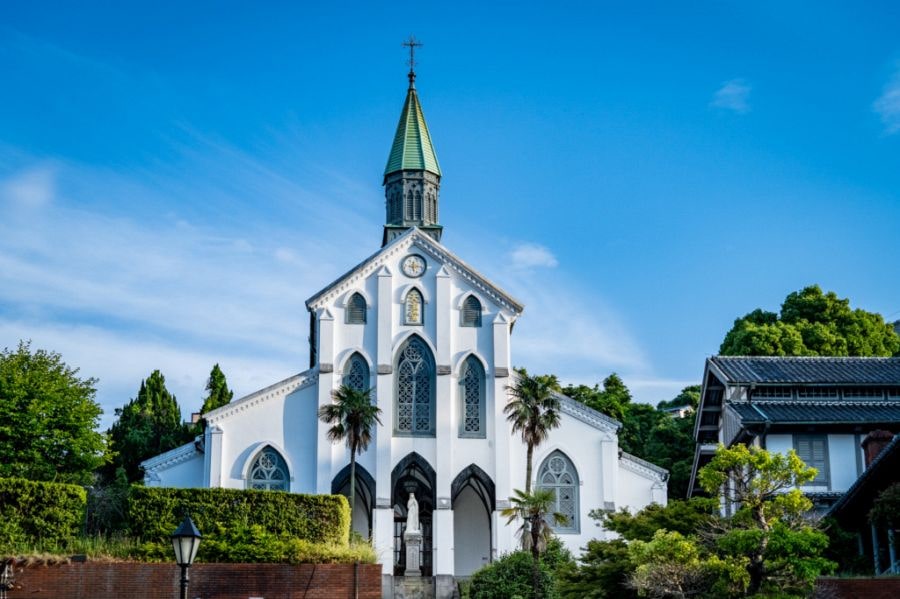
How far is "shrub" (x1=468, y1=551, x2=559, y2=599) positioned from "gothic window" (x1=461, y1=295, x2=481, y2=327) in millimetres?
15963

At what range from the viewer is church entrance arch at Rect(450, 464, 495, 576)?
53688mm

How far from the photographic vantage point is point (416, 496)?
54.3 m

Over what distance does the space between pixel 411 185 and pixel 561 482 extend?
1890 cm

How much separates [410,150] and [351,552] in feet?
119

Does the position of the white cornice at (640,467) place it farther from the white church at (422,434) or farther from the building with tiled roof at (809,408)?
the building with tiled roof at (809,408)

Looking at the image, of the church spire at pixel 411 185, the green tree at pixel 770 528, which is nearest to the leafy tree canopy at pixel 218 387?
the church spire at pixel 411 185

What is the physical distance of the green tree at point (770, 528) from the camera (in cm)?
2511

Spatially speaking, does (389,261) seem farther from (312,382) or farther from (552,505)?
(552,505)

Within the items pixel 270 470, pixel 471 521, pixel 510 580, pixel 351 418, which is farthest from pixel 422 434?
pixel 510 580

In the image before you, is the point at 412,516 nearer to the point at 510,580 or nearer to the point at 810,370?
the point at 510,580

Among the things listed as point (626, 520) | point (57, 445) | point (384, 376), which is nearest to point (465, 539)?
point (384, 376)

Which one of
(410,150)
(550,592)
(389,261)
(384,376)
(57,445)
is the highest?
(410,150)

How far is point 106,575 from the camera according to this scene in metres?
29.5

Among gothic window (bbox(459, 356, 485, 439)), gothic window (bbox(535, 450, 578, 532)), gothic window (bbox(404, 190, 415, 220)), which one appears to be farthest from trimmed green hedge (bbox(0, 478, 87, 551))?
gothic window (bbox(404, 190, 415, 220))
